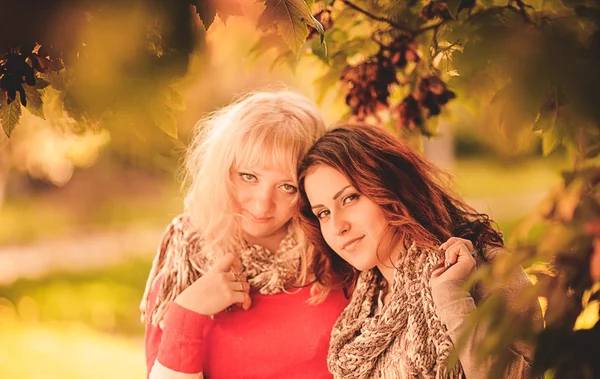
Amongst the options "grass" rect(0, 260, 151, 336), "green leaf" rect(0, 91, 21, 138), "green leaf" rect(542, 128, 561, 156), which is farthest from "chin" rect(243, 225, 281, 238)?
"grass" rect(0, 260, 151, 336)

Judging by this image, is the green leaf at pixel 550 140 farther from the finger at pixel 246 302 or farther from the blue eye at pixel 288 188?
the finger at pixel 246 302

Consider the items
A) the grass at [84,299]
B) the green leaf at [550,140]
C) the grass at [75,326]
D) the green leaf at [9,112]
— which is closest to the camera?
the green leaf at [9,112]

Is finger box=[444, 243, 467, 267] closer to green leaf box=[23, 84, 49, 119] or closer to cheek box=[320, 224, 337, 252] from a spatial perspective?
cheek box=[320, 224, 337, 252]

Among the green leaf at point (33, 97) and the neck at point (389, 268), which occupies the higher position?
the green leaf at point (33, 97)

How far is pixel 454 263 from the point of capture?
194cm

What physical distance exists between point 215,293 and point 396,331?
586 millimetres

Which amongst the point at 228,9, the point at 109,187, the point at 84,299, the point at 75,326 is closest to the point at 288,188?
the point at 228,9

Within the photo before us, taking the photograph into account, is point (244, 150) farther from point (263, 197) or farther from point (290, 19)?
point (290, 19)

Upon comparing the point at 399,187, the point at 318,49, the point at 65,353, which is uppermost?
the point at 318,49

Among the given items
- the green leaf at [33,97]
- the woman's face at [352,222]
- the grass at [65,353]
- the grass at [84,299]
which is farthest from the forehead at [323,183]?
the grass at [84,299]

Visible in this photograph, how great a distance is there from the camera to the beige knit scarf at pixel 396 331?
77.9 inches

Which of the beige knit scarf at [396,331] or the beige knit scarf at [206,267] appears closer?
the beige knit scarf at [396,331]

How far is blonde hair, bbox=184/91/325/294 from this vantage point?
2.39 meters

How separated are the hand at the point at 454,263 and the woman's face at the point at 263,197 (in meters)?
0.58
